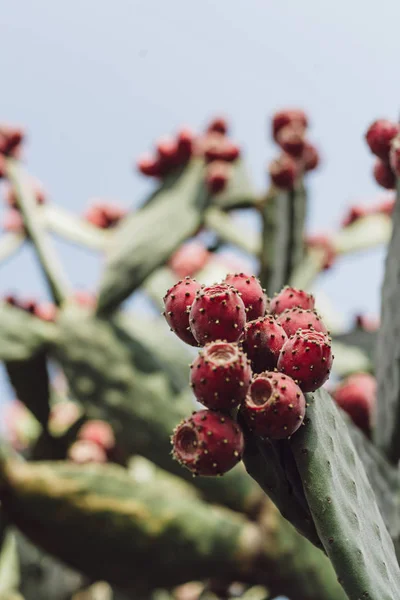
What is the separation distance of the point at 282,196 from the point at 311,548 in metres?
0.91

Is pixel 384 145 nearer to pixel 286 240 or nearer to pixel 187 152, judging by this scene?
pixel 286 240

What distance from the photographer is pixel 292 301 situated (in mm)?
952

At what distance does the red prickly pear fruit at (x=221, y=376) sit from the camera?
0.77 m

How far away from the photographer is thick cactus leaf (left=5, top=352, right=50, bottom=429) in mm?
2170

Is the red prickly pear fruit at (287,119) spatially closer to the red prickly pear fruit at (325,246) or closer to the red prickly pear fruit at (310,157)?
the red prickly pear fruit at (310,157)

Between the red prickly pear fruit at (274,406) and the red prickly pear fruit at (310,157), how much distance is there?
1577 mm

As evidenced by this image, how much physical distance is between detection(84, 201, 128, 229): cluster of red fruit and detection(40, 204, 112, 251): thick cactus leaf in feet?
0.49

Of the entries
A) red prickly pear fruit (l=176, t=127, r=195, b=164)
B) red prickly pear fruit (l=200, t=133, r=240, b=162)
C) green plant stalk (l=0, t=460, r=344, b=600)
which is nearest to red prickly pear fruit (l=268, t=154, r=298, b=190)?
red prickly pear fruit (l=200, t=133, r=240, b=162)

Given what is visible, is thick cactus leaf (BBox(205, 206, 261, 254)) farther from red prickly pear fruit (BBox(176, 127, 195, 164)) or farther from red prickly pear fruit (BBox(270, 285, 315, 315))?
red prickly pear fruit (BBox(270, 285, 315, 315))

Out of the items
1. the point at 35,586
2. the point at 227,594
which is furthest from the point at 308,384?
the point at 35,586

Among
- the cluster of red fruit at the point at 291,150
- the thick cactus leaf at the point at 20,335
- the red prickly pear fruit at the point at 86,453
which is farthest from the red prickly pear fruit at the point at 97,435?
the cluster of red fruit at the point at 291,150

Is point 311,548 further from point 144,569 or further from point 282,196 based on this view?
point 282,196

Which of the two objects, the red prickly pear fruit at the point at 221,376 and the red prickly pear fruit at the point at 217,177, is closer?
the red prickly pear fruit at the point at 221,376

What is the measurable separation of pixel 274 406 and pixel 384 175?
34.3 inches
